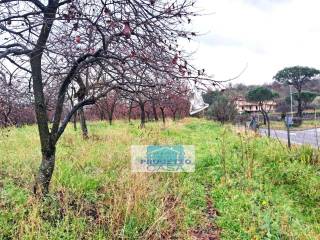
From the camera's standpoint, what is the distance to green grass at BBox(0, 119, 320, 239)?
4.08 m

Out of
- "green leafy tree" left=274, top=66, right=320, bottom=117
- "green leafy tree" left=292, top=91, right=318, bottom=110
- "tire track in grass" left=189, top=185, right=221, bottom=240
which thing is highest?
"green leafy tree" left=274, top=66, right=320, bottom=117

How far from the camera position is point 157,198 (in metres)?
5.10

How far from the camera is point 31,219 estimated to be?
3721 mm

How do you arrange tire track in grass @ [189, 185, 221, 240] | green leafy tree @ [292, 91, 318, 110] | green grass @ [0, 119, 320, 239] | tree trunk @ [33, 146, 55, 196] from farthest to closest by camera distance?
green leafy tree @ [292, 91, 318, 110], tree trunk @ [33, 146, 55, 196], tire track in grass @ [189, 185, 221, 240], green grass @ [0, 119, 320, 239]

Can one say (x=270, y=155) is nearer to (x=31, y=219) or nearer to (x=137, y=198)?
(x=137, y=198)

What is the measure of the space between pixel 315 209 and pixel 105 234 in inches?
137

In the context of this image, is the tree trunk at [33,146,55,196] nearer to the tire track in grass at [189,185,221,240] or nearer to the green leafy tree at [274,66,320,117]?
the tire track in grass at [189,185,221,240]

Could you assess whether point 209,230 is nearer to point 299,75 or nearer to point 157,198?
point 157,198

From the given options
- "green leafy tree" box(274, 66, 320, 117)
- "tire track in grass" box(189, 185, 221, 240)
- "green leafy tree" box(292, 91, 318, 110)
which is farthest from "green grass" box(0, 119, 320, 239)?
"green leafy tree" box(274, 66, 320, 117)

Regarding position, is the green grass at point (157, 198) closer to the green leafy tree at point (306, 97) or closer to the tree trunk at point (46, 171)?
the tree trunk at point (46, 171)

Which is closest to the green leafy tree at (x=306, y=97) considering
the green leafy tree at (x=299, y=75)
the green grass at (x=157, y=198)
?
the green leafy tree at (x=299, y=75)

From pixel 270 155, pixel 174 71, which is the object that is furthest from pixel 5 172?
pixel 270 155

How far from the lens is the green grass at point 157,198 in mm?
4082

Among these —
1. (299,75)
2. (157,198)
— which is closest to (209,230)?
(157,198)
